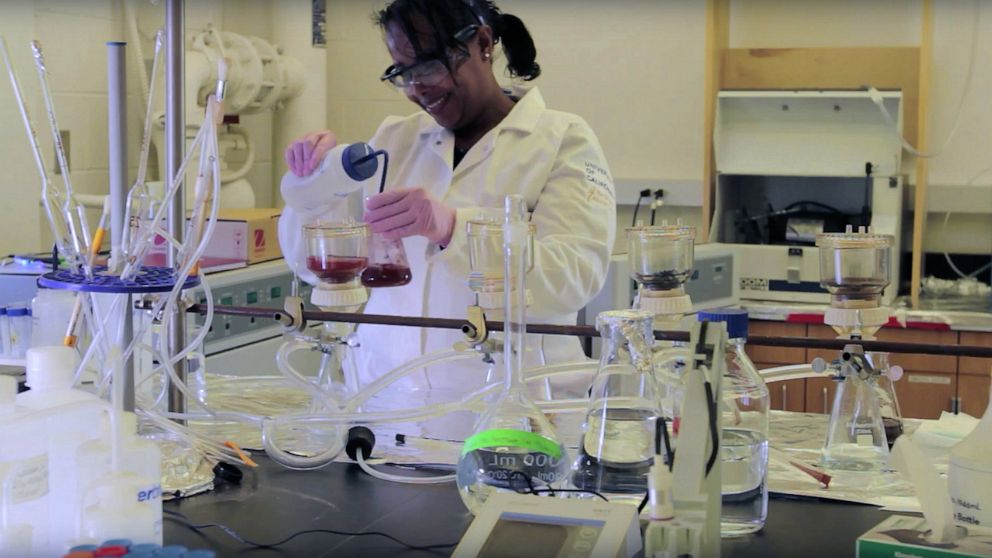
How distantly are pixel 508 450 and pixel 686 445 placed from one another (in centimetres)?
24

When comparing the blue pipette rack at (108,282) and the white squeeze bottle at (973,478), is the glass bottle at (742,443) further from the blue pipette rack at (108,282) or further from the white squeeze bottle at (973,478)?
the blue pipette rack at (108,282)

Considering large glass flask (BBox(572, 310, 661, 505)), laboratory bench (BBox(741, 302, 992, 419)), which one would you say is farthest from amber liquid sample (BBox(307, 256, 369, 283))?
laboratory bench (BBox(741, 302, 992, 419))

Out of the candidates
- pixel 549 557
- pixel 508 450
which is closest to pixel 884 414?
pixel 508 450

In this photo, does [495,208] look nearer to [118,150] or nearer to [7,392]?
[118,150]

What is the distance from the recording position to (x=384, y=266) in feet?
5.85

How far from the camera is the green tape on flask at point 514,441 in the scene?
46.9 inches

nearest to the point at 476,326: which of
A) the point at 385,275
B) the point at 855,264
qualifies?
the point at 385,275

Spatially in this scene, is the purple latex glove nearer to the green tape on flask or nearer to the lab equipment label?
the green tape on flask

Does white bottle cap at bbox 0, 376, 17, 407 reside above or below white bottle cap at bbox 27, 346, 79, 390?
below

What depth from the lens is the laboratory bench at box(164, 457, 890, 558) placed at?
3.81ft

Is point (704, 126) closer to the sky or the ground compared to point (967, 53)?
closer to the ground

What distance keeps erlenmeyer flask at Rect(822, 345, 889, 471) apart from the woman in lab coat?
0.49 m

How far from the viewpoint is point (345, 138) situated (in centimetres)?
461

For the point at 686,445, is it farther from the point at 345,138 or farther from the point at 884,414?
the point at 345,138
